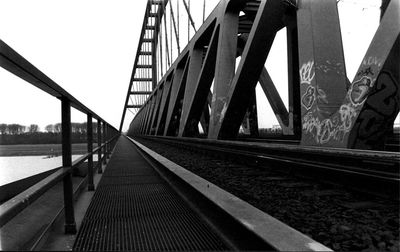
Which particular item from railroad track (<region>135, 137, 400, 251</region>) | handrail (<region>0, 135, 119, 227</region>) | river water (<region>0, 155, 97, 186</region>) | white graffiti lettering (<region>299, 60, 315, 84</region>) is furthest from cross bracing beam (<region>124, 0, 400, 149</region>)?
handrail (<region>0, 135, 119, 227</region>)

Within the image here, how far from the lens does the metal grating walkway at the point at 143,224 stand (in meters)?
2.53

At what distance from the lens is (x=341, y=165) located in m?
4.38

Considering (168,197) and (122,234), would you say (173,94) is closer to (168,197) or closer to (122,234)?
(168,197)

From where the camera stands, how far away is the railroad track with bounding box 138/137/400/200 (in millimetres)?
3531

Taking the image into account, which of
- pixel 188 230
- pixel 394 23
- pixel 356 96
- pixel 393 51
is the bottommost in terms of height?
pixel 188 230

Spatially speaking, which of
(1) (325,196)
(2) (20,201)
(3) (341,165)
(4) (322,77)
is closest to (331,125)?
(4) (322,77)

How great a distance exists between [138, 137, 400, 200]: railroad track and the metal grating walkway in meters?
1.84

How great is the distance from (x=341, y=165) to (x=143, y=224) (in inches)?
102

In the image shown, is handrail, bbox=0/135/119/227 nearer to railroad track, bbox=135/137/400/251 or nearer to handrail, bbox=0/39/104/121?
handrail, bbox=0/39/104/121

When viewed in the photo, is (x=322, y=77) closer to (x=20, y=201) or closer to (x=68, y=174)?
(x=68, y=174)

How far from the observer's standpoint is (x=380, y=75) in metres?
5.36

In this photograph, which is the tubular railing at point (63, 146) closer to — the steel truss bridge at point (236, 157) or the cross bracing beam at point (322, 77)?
the steel truss bridge at point (236, 157)

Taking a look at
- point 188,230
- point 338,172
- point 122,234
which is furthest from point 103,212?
point 338,172

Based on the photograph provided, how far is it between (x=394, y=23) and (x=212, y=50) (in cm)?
858
